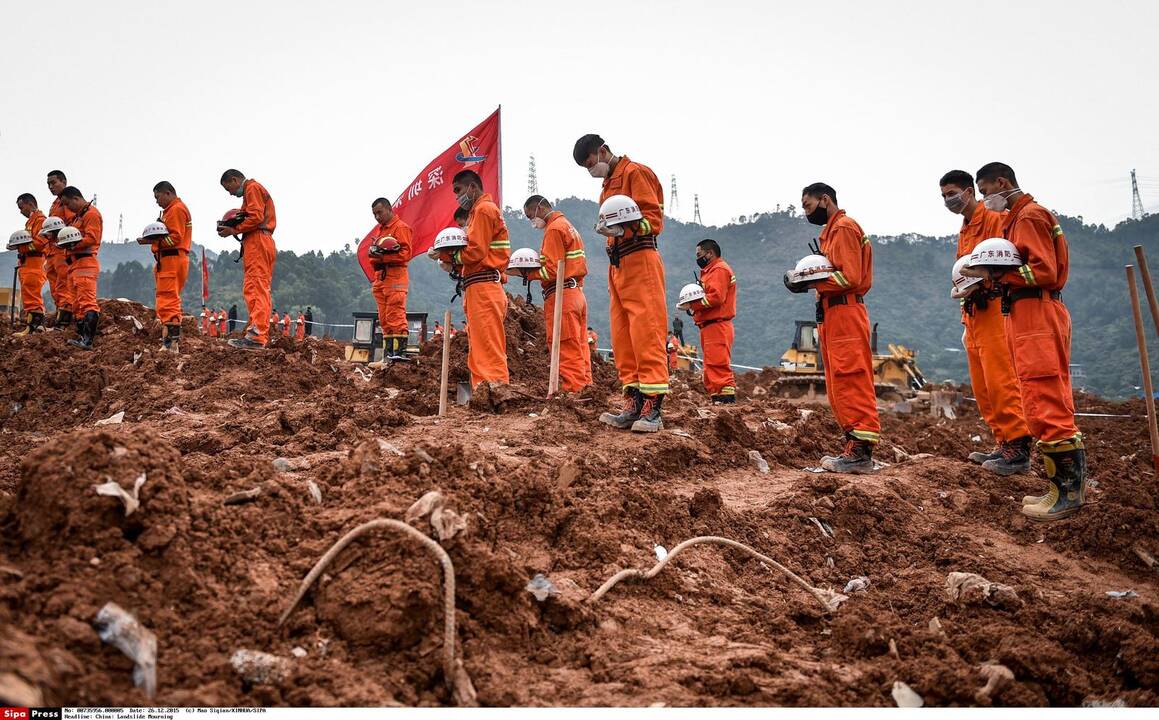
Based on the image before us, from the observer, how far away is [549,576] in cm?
294

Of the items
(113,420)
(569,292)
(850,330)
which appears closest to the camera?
(850,330)

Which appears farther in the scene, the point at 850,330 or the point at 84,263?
the point at 84,263

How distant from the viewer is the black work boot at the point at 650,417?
228 inches

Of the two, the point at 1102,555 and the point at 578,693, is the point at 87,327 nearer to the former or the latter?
the point at 578,693

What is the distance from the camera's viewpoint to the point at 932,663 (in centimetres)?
261

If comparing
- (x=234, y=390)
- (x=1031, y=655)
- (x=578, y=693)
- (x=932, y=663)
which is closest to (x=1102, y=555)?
(x=1031, y=655)

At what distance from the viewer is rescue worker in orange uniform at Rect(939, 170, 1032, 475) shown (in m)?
5.74

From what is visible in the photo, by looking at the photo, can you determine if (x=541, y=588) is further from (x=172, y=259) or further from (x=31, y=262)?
(x=31, y=262)

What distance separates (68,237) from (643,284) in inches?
323

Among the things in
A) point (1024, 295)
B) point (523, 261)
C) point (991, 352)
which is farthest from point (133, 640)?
point (523, 261)

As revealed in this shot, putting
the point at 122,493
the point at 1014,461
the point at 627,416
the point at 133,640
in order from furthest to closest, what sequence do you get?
the point at 627,416
the point at 1014,461
the point at 122,493
the point at 133,640

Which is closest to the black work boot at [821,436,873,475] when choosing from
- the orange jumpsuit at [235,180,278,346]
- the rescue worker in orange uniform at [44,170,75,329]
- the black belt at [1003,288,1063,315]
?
the black belt at [1003,288,1063,315]

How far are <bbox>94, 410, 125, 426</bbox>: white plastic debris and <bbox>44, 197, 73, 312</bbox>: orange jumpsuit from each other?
5.35 meters

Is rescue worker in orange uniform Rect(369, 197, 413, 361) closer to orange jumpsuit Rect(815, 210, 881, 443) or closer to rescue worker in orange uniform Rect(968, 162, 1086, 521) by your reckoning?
orange jumpsuit Rect(815, 210, 881, 443)
